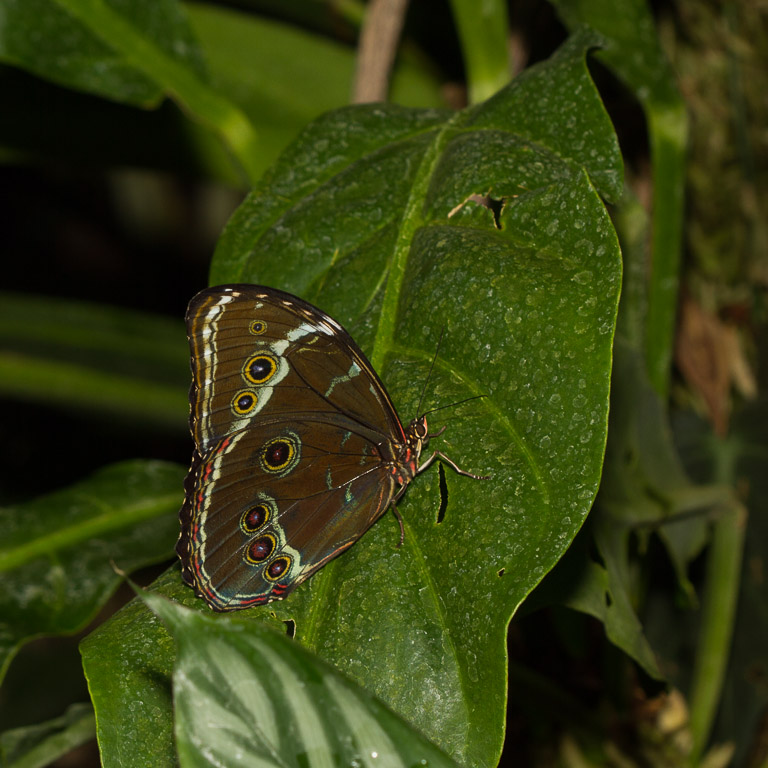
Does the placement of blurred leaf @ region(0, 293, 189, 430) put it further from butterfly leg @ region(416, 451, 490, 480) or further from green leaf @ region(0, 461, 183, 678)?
butterfly leg @ region(416, 451, 490, 480)

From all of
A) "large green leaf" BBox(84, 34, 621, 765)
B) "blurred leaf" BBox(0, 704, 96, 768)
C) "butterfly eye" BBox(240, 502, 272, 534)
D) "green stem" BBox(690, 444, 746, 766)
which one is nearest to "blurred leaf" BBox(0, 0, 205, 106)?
"large green leaf" BBox(84, 34, 621, 765)

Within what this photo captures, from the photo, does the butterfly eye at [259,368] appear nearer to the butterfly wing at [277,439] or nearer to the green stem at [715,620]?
the butterfly wing at [277,439]

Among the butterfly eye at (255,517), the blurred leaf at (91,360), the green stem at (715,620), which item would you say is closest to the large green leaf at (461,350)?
the butterfly eye at (255,517)

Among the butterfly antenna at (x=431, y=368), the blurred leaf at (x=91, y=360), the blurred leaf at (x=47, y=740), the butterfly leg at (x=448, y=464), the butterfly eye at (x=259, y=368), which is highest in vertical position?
the butterfly antenna at (x=431, y=368)

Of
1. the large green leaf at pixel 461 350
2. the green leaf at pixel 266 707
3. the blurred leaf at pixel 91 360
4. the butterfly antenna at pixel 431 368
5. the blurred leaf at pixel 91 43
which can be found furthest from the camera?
the blurred leaf at pixel 91 360

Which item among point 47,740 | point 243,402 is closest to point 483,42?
point 243,402

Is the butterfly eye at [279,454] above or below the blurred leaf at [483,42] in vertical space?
below

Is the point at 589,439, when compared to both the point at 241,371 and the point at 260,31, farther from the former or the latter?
the point at 260,31

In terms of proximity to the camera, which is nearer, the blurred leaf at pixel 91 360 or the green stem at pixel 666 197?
the green stem at pixel 666 197
